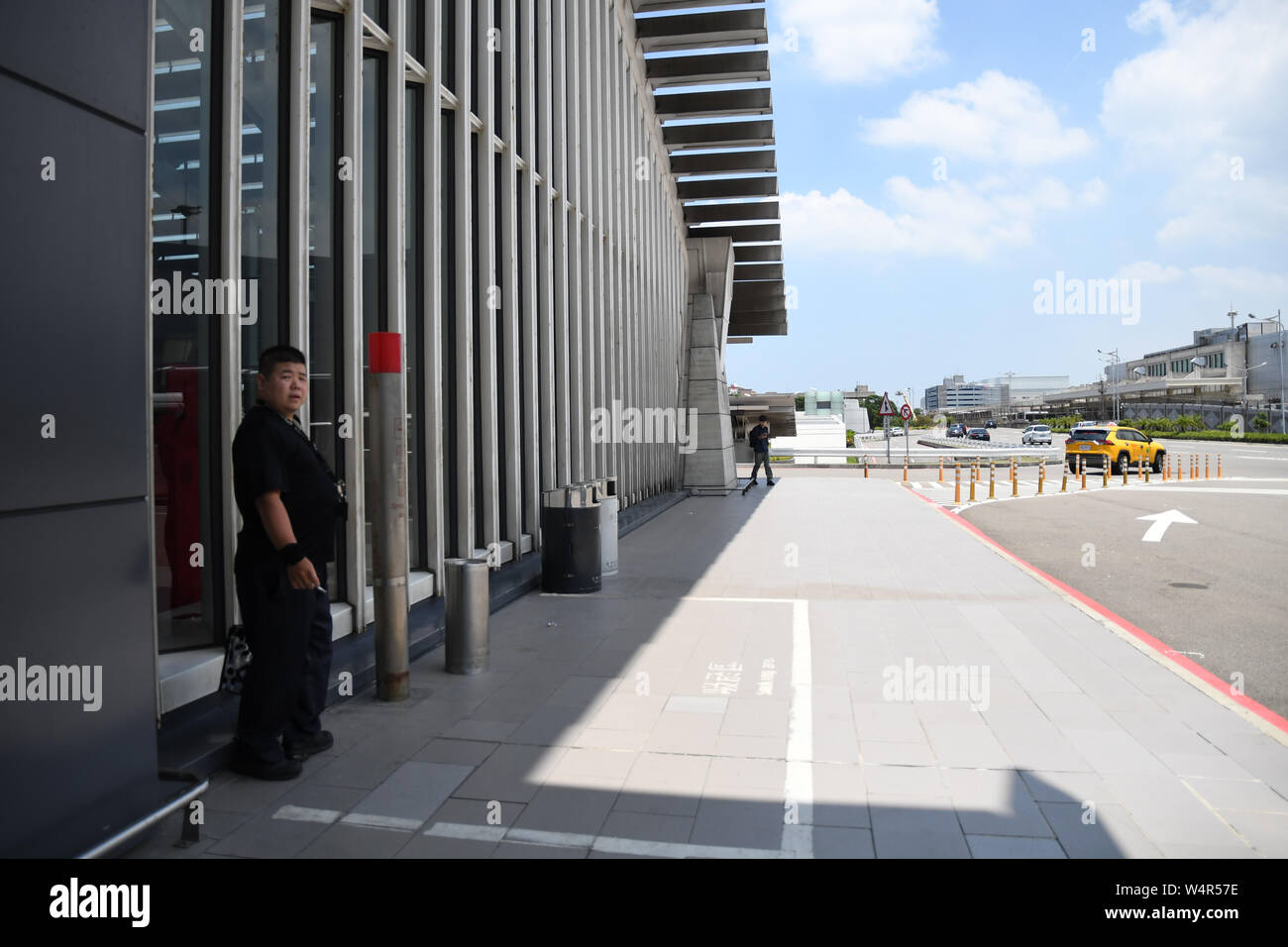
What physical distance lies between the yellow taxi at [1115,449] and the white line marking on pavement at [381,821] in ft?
98.3

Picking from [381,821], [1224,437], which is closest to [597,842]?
[381,821]

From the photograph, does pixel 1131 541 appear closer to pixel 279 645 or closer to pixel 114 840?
pixel 279 645

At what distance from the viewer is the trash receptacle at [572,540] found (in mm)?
9266

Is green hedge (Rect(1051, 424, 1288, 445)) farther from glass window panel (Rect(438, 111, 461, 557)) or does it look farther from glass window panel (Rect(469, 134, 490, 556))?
glass window panel (Rect(438, 111, 461, 557))

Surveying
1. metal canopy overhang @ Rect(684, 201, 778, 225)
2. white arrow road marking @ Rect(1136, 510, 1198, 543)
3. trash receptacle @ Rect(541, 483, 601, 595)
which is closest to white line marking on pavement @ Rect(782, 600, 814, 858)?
trash receptacle @ Rect(541, 483, 601, 595)

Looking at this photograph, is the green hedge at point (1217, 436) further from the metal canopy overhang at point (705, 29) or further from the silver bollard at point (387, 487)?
the silver bollard at point (387, 487)

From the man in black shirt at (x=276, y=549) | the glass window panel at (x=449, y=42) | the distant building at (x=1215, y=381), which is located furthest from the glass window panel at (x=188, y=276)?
the distant building at (x=1215, y=381)

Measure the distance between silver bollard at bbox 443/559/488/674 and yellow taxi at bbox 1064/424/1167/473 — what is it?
91.8 feet

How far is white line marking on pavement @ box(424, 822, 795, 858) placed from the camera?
3.57 metres

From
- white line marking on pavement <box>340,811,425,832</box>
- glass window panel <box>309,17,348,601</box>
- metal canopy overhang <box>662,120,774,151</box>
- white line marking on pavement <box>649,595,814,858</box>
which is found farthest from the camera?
metal canopy overhang <box>662,120,774,151</box>

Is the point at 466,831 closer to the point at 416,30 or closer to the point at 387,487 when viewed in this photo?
the point at 387,487

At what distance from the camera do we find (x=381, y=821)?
3.89 m

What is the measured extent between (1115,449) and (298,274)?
29.8 m

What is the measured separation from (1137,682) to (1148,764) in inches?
66.2
